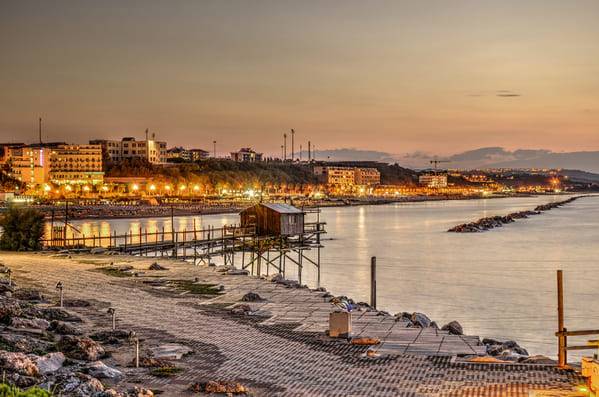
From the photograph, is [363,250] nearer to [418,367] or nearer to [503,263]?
[503,263]

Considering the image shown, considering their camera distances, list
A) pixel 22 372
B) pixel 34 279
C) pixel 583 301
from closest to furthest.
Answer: pixel 22 372 < pixel 34 279 < pixel 583 301

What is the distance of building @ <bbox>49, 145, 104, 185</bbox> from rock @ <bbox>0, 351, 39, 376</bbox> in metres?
184

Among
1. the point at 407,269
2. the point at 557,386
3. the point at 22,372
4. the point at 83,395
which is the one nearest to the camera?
the point at 83,395

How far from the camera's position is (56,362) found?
41.6ft

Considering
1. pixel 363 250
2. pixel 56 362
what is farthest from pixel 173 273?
pixel 363 250

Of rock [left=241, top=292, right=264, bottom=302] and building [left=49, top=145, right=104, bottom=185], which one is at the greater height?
building [left=49, top=145, right=104, bottom=185]

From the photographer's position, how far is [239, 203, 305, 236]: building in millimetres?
43969

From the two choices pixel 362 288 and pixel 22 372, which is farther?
pixel 362 288

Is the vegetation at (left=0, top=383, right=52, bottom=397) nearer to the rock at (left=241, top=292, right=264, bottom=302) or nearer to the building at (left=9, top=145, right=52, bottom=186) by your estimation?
the rock at (left=241, top=292, right=264, bottom=302)

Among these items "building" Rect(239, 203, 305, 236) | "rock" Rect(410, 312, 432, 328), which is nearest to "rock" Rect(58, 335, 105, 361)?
"rock" Rect(410, 312, 432, 328)

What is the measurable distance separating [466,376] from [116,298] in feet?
41.9

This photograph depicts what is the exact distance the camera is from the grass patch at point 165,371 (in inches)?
510

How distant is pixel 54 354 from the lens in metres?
12.9

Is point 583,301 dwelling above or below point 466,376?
below
